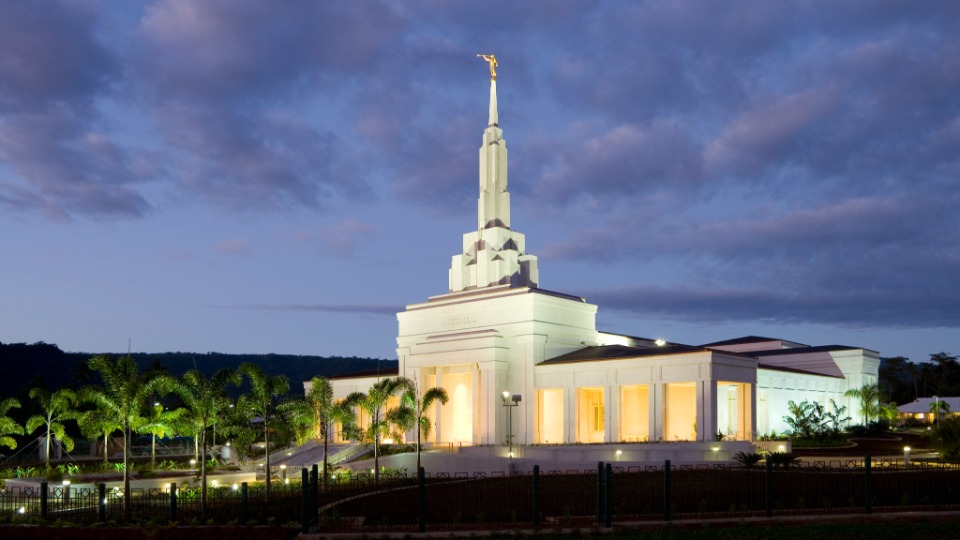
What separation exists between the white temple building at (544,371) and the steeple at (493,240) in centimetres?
7

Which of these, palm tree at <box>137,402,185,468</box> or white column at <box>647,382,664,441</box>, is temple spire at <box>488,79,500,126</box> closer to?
white column at <box>647,382,664,441</box>

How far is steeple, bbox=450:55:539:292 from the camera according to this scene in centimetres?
6412

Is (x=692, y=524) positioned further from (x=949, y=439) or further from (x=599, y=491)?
(x=949, y=439)

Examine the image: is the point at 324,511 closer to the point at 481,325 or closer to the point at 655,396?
the point at 655,396

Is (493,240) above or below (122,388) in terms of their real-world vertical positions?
above

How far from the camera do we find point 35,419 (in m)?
A: 50.4

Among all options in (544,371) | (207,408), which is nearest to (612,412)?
(544,371)

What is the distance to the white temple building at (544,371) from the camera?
52.3 meters

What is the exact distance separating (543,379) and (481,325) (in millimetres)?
6085

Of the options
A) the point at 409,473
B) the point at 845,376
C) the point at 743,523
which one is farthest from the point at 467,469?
the point at 845,376

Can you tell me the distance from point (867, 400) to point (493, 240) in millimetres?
29873

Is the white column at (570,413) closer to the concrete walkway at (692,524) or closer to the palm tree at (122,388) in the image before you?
the palm tree at (122,388)

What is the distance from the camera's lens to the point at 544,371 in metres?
57.6

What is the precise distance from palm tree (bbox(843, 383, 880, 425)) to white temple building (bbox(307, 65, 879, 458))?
0.70m
